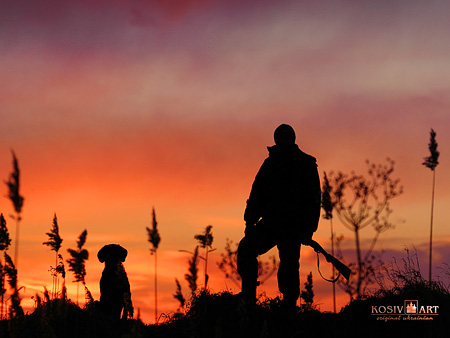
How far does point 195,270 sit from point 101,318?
13.3 feet

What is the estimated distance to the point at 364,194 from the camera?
6.05 m

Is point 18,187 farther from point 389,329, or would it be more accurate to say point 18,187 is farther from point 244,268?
point 389,329

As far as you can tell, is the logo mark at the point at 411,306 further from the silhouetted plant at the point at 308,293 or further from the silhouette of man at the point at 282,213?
the silhouetted plant at the point at 308,293

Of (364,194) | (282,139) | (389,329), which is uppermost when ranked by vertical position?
(282,139)

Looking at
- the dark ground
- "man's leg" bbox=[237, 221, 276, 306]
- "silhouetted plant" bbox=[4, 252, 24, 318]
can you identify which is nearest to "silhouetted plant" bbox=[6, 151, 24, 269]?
"silhouetted plant" bbox=[4, 252, 24, 318]

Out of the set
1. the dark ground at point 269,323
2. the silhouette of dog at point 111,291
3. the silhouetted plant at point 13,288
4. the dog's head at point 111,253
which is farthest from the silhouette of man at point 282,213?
the silhouetted plant at point 13,288

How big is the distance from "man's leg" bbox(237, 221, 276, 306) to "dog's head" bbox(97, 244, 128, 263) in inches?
131

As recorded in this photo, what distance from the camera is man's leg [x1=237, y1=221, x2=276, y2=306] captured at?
28.5 ft

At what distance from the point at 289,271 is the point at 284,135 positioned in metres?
2.14

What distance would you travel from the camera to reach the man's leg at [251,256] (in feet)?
28.5

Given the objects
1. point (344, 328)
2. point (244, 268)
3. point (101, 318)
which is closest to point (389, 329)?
point (344, 328)

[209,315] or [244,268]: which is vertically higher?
[244,268]

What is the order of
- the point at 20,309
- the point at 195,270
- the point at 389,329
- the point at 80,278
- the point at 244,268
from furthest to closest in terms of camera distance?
the point at 244,268 < the point at 389,329 < the point at 80,278 < the point at 20,309 < the point at 195,270

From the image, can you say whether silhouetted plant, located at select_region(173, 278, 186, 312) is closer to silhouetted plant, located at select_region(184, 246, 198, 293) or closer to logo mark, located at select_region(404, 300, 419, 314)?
silhouetted plant, located at select_region(184, 246, 198, 293)
